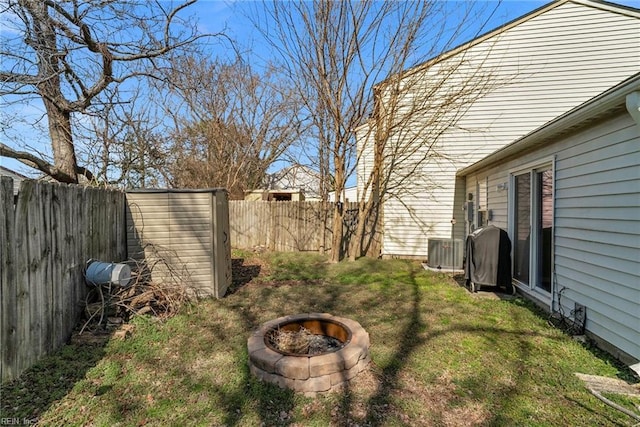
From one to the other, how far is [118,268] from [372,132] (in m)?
6.76

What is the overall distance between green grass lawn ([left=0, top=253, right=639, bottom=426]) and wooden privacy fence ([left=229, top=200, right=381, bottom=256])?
5.22m

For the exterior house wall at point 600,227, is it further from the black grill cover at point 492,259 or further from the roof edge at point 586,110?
the black grill cover at point 492,259

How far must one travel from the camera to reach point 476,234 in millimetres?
5715

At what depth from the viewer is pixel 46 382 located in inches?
104

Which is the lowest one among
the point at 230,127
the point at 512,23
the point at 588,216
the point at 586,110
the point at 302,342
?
the point at 302,342

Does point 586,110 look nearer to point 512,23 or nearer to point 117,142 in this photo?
point 512,23

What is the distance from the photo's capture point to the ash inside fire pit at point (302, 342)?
10.3 feet

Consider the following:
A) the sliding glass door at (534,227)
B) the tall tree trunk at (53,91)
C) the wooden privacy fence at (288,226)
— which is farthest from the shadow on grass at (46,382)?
the wooden privacy fence at (288,226)

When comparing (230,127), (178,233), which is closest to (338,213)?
(178,233)

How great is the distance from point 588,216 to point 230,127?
13.9 metres

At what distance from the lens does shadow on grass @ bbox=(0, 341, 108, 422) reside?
231 centimetres

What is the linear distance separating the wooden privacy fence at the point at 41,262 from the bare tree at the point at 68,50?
5.96 ft

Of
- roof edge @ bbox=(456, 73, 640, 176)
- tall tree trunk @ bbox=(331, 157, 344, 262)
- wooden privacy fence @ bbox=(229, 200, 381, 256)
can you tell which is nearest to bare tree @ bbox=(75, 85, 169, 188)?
wooden privacy fence @ bbox=(229, 200, 381, 256)

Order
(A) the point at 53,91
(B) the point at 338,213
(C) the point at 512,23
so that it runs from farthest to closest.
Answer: (B) the point at 338,213 < (C) the point at 512,23 < (A) the point at 53,91
